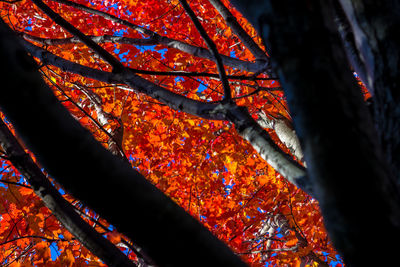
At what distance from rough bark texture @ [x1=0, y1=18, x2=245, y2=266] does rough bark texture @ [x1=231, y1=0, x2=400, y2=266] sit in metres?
0.33

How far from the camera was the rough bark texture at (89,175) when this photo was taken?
802mm

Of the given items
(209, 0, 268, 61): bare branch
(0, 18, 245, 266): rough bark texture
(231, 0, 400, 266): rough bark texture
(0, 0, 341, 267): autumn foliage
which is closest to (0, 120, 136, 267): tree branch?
(0, 18, 245, 266): rough bark texture

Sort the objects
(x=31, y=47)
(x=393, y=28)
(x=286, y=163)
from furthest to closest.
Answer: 1. (x=31, y=47)
2. (x=286, y=163)
3. (x=393, y=28)

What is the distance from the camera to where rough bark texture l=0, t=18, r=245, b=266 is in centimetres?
80

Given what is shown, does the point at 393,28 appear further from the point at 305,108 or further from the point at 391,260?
the point at 391,260

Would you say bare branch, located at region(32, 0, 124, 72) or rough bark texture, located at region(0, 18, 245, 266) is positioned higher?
bare branch, located at region(32, 0, 124, 72)

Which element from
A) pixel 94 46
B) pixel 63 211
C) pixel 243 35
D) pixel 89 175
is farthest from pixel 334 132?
pixel 243 35

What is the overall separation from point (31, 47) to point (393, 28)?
2303 millimetres

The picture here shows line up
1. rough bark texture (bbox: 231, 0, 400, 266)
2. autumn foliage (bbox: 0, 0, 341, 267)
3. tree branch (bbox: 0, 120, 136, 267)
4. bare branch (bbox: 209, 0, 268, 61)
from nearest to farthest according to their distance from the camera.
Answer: rough bark texture (bbox: 231, 0, 400, 266) < tree branch (bbox: 0, 120, 136, 267) < bare branch (bbox: 209, 0, 268, 61) < autumn foliage (bbox: 0, 0, 341, 267)

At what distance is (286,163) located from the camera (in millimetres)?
1329

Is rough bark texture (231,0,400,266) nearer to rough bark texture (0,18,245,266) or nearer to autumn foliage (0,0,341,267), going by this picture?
rough bark texture (0,18,245,266)

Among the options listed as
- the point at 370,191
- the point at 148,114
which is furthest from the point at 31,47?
the point at 148,114

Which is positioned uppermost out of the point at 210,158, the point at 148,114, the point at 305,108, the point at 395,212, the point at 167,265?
the point at 148,114

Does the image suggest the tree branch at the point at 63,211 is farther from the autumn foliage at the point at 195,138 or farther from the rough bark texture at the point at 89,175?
the autumn foliage at the point at 195,138
